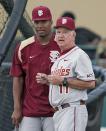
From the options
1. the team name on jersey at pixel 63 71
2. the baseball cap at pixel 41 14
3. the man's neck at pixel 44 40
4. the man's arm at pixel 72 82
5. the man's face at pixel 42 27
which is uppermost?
the baseball cap at pixel 41 14

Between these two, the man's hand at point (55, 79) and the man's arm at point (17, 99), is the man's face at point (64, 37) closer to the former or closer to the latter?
the man's hand at point (55, 79)

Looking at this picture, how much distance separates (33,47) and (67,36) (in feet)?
1.30

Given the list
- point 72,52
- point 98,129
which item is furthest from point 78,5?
point 72,52

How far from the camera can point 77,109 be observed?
5.59 meters

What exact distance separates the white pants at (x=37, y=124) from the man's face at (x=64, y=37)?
625 mm

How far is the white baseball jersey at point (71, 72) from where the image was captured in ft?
18.3

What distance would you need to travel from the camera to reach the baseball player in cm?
558

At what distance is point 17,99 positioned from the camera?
→ 594cm

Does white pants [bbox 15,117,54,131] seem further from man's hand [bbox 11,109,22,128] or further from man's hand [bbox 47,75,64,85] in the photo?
man's hand [bbox 47,75,64,85]

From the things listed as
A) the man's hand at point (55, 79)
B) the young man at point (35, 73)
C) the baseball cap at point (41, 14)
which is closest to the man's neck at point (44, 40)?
the young man at point (35, 73)

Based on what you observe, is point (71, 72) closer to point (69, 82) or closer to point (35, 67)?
point (69, 82)

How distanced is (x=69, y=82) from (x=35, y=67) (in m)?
0.42

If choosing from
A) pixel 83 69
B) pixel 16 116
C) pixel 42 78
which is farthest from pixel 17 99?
pixel 83 69

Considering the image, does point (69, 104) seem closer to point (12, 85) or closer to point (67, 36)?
point (67, 36)
